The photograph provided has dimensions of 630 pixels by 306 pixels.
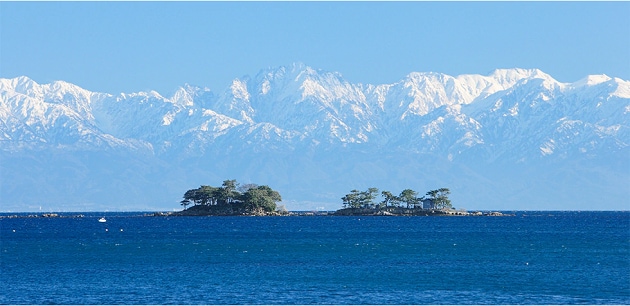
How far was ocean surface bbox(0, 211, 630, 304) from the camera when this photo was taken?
74.4 metres

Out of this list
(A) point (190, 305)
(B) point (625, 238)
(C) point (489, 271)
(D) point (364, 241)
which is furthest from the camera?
(B) point (625, 238)

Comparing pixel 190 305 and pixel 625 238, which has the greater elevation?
pixel 625 238

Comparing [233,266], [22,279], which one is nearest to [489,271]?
[233,266]

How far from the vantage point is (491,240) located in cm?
14300

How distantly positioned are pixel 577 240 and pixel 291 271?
6303 cm

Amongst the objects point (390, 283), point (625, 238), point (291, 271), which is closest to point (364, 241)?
point (625, 238)

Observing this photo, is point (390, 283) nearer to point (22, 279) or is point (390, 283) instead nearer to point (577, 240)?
point (22, 279)

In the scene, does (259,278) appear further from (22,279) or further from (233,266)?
(22,279)

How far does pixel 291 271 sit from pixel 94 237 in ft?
230

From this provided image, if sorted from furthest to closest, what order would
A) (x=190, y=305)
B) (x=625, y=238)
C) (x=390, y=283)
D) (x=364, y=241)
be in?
(x=625, y=238) → (x=364, y=241) → (x=390, y=283) → (x=190, y=305)

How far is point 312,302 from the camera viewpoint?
235 ft

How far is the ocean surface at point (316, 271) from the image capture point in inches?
2931

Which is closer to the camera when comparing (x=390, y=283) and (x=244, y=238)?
(x=390, y=283)

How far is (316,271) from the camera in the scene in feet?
302
